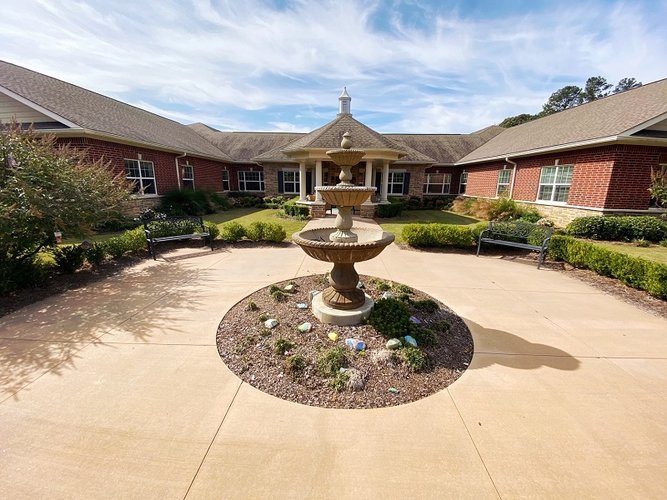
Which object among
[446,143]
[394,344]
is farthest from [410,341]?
[446,143]

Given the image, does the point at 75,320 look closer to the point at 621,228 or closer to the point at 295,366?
the point at 295,366

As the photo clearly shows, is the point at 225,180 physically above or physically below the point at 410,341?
above

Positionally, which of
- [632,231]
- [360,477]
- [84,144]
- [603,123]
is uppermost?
[603,123]

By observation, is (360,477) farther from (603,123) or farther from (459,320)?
(603,123)

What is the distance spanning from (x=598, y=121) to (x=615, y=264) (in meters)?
9.77

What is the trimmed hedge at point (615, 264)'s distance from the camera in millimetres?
5574

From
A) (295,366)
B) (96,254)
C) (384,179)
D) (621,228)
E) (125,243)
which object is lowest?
(295,366)

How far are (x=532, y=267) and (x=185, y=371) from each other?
8.49 m

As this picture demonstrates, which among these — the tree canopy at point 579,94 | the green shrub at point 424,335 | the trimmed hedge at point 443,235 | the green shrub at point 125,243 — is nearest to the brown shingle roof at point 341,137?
the trimmed hedge at point 443,235

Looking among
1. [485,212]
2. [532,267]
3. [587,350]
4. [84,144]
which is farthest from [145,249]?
[485,212]

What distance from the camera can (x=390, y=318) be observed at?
4.29 meters

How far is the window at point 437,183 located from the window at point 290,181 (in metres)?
10.4

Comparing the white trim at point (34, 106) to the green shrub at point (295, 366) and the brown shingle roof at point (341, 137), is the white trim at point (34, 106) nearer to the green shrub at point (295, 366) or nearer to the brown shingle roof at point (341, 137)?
the brown shingle roof at point (341, 137)

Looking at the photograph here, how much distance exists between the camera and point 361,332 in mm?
4172
